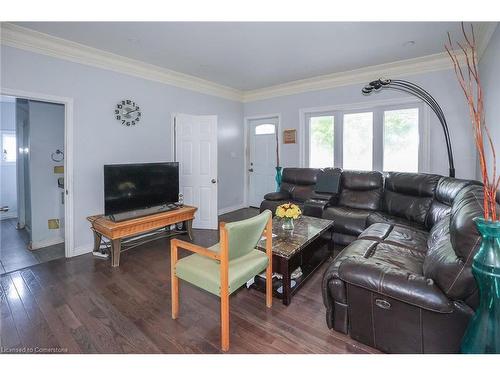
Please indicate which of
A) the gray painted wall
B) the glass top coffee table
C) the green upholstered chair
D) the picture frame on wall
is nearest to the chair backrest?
the green upholstered chair

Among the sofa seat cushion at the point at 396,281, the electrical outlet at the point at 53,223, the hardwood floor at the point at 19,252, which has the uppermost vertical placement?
the sofa seat cushion at the point at 396,281

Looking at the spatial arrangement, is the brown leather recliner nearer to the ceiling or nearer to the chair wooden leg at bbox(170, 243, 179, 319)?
the chair wooden leg at bbox(170, 243, 179, 319)

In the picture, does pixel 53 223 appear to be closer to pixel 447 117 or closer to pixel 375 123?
pixel 375 123

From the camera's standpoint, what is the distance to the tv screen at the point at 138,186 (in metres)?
3.19

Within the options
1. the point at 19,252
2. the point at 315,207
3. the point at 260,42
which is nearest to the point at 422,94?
the point at 315,207

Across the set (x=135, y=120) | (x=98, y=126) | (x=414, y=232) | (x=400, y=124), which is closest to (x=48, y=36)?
(x=98, y=126)

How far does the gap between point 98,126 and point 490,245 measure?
4017 millimetres

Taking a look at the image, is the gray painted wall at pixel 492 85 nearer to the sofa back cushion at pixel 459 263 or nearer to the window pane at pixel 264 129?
the sofa back cushion at pixel 459 263

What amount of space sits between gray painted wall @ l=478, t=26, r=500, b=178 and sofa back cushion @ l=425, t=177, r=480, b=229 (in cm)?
42

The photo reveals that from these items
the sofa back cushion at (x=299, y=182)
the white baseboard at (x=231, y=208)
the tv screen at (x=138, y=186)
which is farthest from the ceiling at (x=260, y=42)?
the white baseboard at (x=231, y=208)

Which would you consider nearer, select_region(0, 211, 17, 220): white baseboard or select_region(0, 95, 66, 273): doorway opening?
select_region(0, 95, 66, 273): doorway opening

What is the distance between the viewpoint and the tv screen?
319 centimetres

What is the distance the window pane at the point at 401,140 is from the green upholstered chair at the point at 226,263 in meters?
3.18

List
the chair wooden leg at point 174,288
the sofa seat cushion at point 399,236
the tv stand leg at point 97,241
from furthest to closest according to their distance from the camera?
the tv stand leg at point 97,241, the sofa seat cushion at point 399,236, the chair wooden leg at point 174,288
